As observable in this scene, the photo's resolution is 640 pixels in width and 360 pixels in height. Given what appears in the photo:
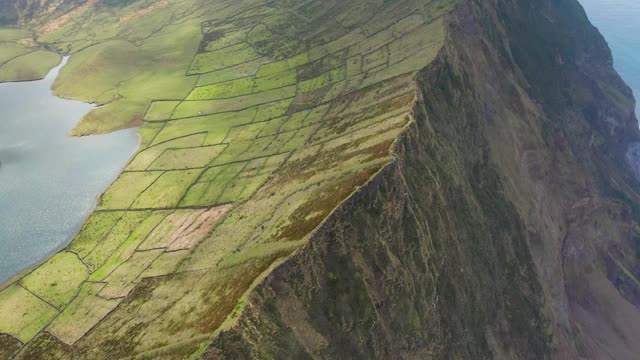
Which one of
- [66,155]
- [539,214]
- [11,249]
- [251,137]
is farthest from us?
[66,155]

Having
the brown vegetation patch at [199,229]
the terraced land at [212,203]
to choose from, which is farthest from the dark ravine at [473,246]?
the brown vegetation patch at [199,229]

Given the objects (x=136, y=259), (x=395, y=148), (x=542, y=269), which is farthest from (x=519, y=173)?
(x=136, y=259)

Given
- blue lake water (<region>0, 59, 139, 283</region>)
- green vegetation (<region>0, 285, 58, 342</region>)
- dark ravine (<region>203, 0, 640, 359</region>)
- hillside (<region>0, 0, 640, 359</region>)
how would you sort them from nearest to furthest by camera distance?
dark ravine (<region>203, 0, 640, 359</region>) < hillside (<region>0, 0, 640, 359</region>) < green vegetation (<region>0, 285, 58, 342</region>) < blue lake water (<region>0, 59, 139, 283</region>)

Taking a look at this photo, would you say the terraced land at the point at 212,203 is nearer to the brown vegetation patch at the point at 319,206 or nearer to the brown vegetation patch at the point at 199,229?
the brown vegetation patch at the point at 319,206

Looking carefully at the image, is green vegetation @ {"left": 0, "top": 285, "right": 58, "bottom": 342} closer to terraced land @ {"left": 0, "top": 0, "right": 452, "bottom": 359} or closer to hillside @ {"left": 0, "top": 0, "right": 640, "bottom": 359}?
terraced land @ {"left": 0, "top": 0, "right": 452, "bottom": 359}

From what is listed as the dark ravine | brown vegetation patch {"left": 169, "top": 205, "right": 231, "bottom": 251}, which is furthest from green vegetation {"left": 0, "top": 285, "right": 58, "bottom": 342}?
the dark ravine

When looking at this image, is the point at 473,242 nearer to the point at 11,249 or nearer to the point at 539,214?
the point at 539,214
